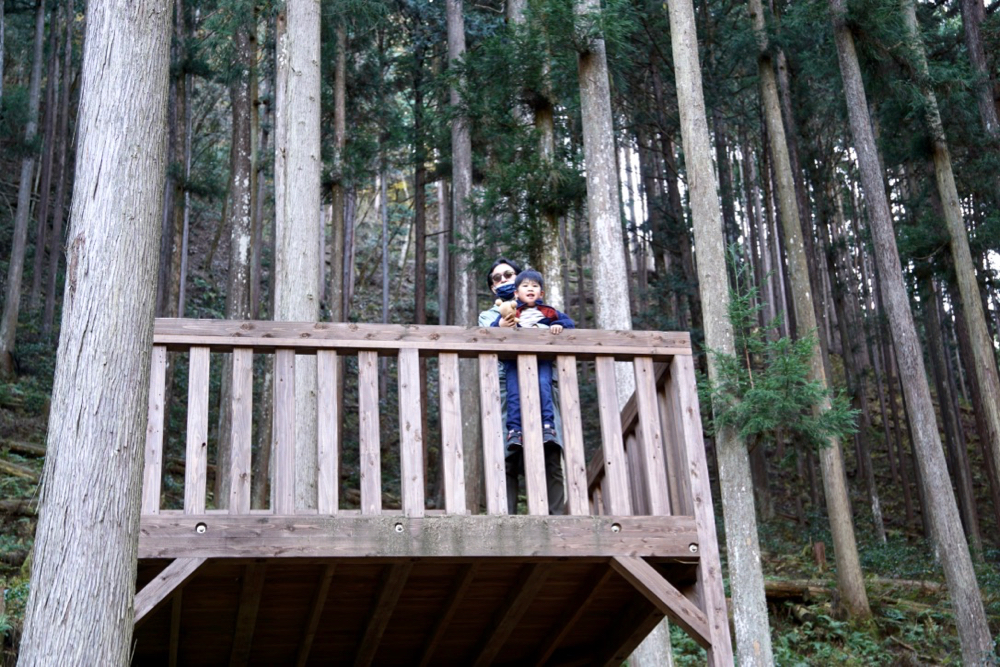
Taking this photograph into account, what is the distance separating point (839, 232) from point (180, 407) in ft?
77.9

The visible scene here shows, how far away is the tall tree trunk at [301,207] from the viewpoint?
7934 millimetres

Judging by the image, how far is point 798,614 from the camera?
14094mm

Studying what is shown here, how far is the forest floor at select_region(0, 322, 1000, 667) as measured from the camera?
12273 millimetres

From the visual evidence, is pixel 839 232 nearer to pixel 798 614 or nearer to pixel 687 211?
pixel 687 211

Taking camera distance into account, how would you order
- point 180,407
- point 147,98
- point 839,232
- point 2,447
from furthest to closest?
1. point 839,232
2. point 180,407
3. point 2,447
4. point 147,98

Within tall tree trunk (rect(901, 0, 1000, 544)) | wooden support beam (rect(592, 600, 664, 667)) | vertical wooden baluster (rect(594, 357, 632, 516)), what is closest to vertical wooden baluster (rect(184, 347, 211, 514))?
vertical wooden baluster (rect(594, 357, 632, 516))

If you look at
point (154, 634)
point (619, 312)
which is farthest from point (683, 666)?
point (154, 634)

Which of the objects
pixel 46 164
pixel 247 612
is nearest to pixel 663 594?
pixel 247 612

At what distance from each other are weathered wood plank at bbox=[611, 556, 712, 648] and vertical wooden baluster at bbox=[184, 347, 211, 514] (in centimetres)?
236

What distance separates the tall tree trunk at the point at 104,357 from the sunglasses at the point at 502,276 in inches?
109

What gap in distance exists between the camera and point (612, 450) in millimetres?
5668

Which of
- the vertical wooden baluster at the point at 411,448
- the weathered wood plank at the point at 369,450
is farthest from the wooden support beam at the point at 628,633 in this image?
the weathered wood plank at the point at 369,450

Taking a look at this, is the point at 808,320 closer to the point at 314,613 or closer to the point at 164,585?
the point at 314,613

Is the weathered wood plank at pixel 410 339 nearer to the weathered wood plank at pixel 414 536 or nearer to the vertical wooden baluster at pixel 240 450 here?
the vertical wooden baluster at pixel 240 450
